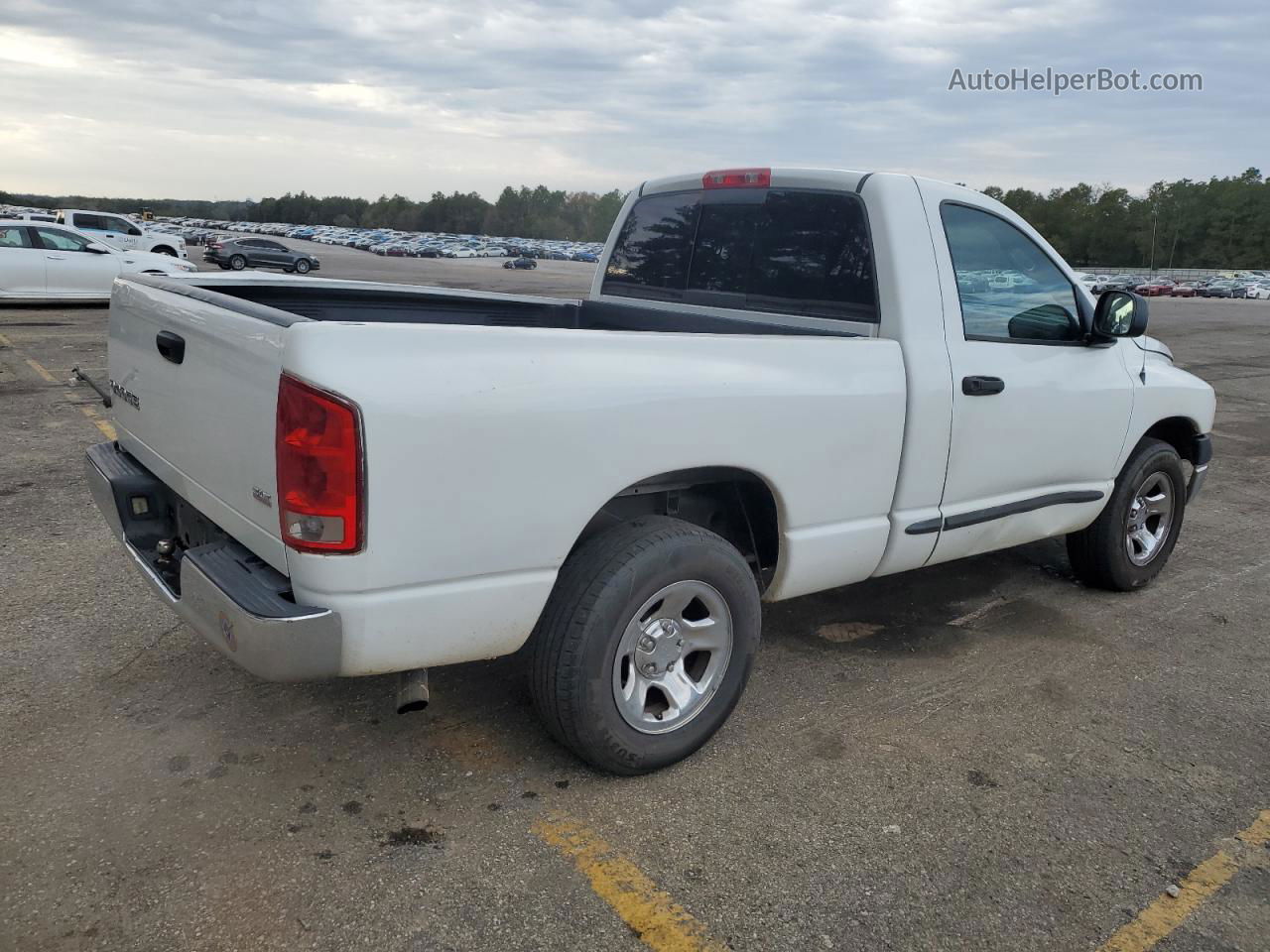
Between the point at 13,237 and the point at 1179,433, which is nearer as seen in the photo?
the point at 1179,433

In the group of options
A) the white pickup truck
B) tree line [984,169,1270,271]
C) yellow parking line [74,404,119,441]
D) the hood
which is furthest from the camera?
tree line [984,169,1270,271]

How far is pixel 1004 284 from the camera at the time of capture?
3990mm

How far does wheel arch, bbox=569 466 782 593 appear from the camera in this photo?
3.15 meters

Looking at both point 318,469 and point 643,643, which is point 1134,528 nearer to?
point 643,643

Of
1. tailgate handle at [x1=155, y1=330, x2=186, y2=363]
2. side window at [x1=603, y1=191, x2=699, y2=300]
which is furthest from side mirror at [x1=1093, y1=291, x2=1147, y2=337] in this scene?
tailgate handle at [x1=155, y1=330, x2=186, y2=363]

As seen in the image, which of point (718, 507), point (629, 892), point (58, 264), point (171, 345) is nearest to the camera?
point (629, 892)

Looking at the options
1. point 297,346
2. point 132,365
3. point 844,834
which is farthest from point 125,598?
point 844,834

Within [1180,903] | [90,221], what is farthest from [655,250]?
[90,221]

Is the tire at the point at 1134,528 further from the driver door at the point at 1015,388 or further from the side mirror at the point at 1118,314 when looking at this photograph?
the side mirror at the point at 1118,314

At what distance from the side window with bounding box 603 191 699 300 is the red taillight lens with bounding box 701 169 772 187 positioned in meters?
0.11

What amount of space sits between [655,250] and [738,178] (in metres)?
0.61

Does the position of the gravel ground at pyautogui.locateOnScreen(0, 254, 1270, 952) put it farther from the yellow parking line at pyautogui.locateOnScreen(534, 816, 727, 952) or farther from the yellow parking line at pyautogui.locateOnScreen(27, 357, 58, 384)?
the yellow parking line at pyautogui.locateOnScreen(27, 357, 58, 384)

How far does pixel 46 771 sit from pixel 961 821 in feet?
9.23

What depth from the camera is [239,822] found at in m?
2.83
